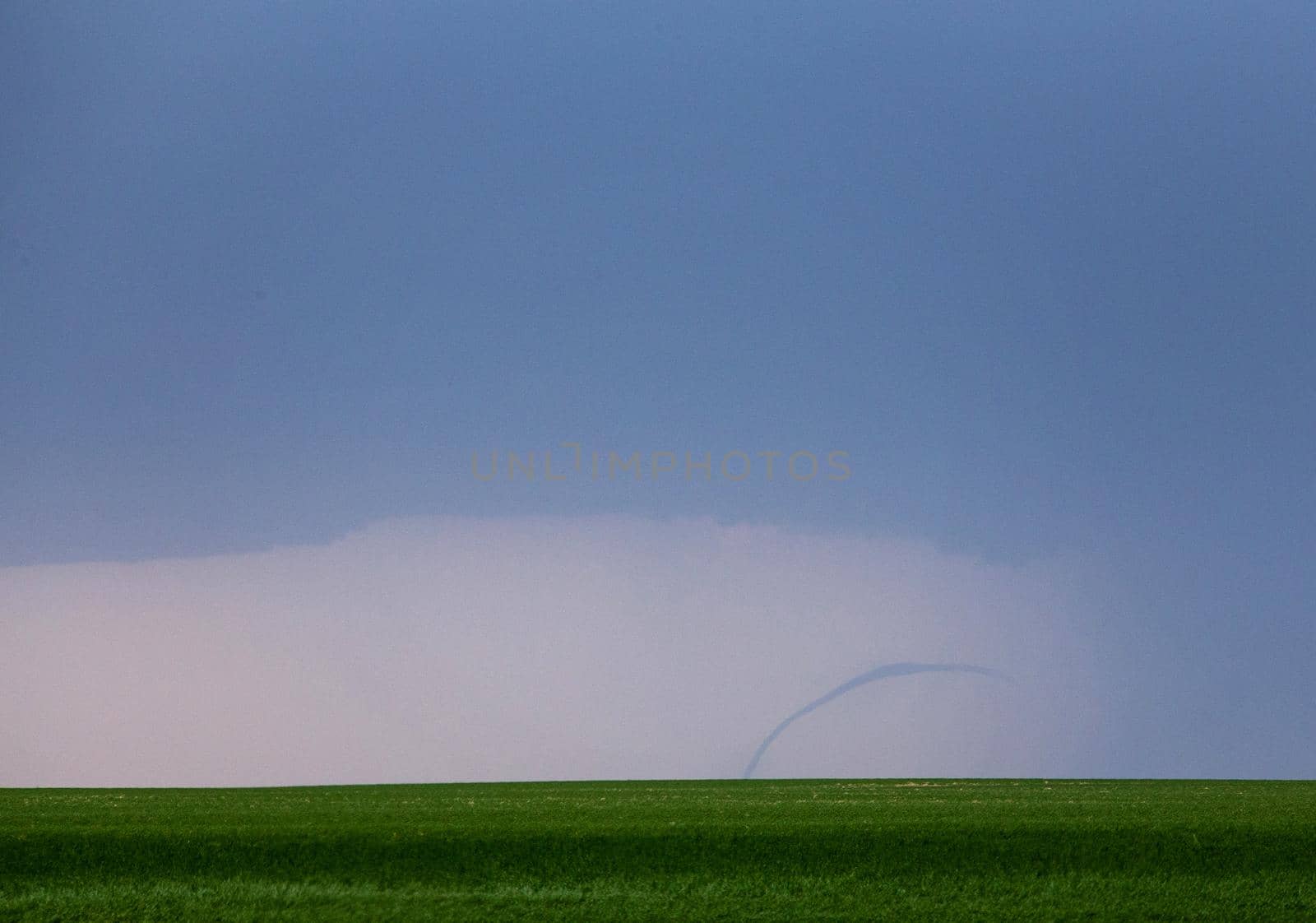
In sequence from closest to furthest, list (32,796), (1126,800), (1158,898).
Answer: (1158,898)
(1126,800)
(32,796)

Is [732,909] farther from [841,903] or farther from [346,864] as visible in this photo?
[346,864]

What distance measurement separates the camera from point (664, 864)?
11.7 metres

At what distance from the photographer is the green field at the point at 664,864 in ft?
33.4

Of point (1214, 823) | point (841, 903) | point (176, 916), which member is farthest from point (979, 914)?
point (176, 916)

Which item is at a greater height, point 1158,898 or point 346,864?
point 346,864

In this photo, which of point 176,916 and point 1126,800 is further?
point 1126,800

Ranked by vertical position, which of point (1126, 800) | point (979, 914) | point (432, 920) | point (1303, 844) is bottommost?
point (1126, 800)

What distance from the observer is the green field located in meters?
10.2

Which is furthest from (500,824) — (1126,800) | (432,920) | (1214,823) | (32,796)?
(32,796)

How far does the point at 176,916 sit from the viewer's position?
995cm

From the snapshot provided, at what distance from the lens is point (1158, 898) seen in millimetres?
10539

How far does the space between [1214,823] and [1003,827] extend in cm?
275

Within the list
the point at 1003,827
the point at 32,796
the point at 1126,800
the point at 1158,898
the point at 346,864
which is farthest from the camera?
the point at 32,796

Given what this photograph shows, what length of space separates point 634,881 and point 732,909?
4.93ft
